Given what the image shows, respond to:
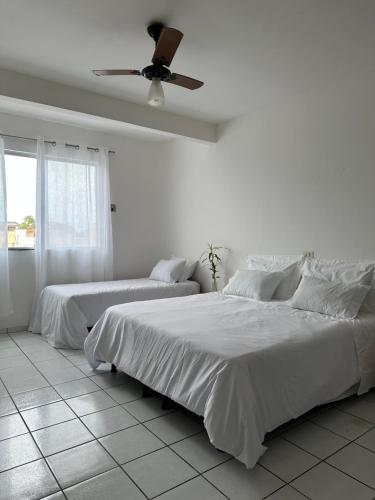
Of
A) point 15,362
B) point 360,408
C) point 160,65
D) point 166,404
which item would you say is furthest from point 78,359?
point 160,65

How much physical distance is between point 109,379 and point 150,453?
3.62 ft

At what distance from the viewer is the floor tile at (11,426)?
2133 mm

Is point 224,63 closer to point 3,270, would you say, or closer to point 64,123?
point 64,123

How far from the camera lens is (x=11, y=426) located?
2.22m

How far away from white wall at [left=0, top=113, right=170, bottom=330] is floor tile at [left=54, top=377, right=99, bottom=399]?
7.77 feet

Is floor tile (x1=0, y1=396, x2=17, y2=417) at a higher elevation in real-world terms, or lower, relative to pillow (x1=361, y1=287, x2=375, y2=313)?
lower

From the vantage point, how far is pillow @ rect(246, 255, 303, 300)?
3.40 metres

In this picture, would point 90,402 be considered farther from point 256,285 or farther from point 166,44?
point 166,44

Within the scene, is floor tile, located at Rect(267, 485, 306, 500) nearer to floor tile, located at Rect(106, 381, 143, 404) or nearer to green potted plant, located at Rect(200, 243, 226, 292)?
floor tile, located at Rect(106, 381, 143, 404)

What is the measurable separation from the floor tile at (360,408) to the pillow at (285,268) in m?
1.08

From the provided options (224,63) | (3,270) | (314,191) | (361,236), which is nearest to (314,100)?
(314,191)

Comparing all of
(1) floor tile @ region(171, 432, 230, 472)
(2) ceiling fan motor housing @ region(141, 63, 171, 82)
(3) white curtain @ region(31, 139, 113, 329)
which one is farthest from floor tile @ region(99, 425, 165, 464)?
(3) white curtain @ region(31, 139, 113, 329)

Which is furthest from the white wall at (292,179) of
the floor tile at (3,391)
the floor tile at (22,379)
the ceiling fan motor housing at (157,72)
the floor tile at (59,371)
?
the floor tile at (3,391)

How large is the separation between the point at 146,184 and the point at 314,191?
272 cm
